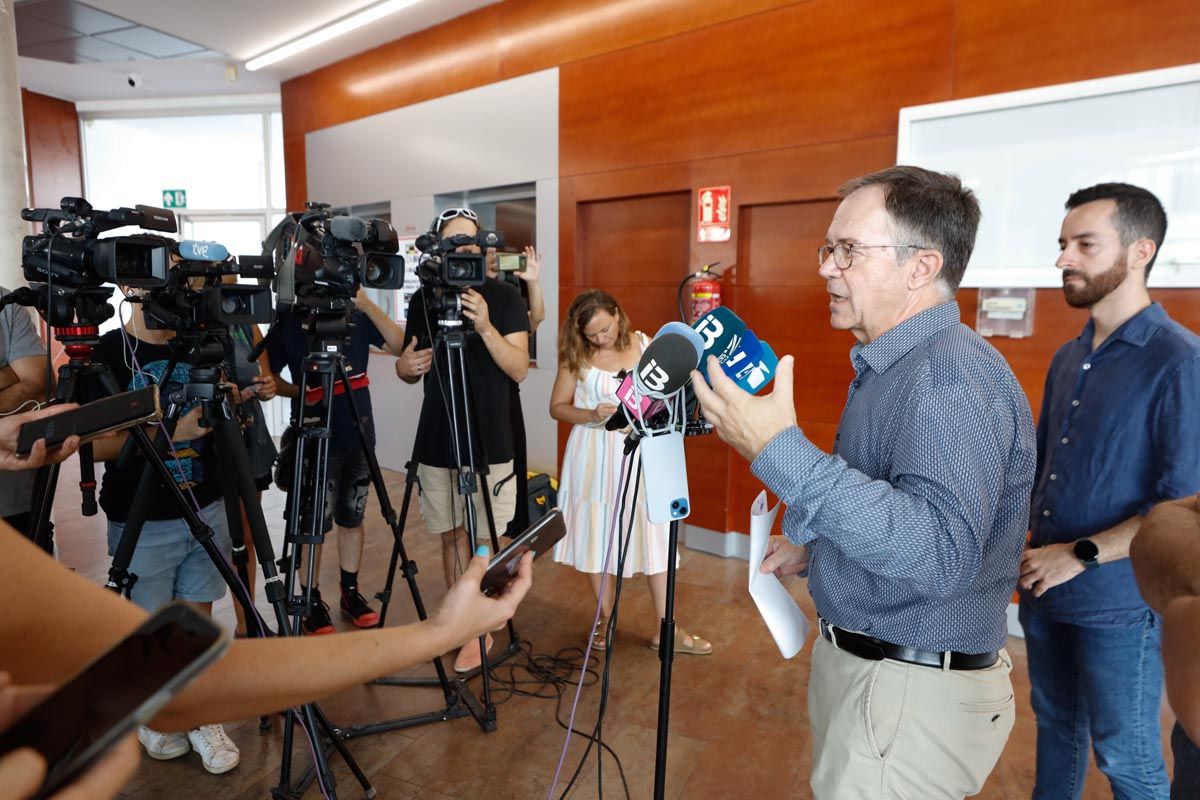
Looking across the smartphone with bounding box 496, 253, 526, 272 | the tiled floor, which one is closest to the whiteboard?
the tiled floor

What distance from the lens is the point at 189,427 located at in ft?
6.43

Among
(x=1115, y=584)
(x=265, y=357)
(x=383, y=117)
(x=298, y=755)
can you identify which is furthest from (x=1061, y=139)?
(x=383, y=117)

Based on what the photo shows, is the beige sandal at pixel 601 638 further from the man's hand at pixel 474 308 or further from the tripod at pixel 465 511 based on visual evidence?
the man's hand at pixel 474 308

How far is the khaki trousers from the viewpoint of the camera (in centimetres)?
112

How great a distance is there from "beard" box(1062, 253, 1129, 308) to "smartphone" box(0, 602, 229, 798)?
202cm

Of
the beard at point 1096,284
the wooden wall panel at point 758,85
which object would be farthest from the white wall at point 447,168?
the beard at point 1096,284

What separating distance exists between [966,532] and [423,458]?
2182 mm

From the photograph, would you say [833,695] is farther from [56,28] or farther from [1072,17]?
[56,28]

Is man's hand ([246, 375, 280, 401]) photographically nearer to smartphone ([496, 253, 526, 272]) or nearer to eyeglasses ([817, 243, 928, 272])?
smartphone ([496, 253, 526, 272])

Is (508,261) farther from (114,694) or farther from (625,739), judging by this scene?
(114,694)

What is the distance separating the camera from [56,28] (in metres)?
5.22

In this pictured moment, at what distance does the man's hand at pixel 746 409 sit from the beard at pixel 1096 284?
1.15m

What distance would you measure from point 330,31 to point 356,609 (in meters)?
4.37

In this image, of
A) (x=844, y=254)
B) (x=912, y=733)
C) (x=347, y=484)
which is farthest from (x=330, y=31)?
(x=912, y=733)
